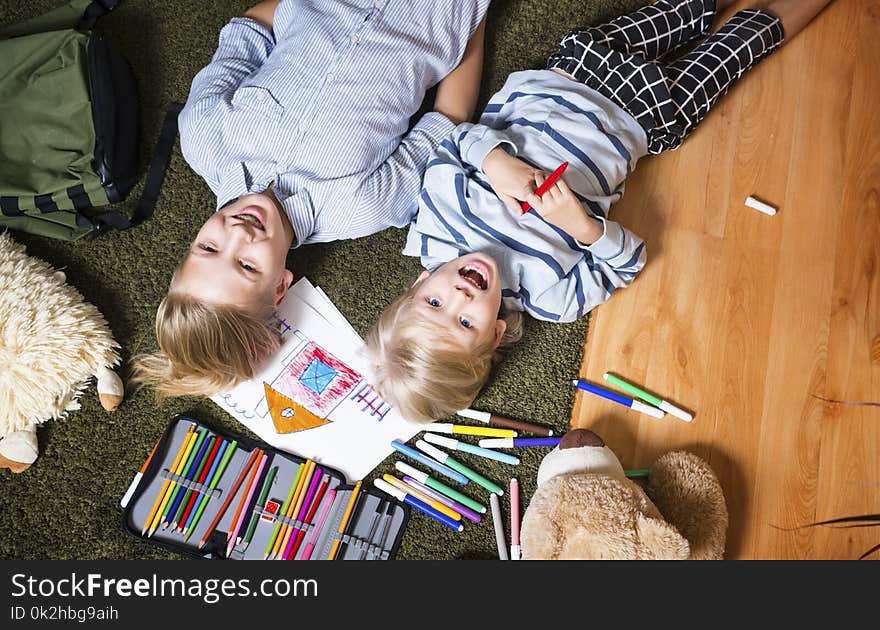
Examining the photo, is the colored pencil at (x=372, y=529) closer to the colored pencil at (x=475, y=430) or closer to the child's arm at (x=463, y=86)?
the colored pencil at (x=475, y=430)

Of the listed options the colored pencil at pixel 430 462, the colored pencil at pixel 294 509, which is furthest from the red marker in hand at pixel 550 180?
the colored pencil at pixel 294 509

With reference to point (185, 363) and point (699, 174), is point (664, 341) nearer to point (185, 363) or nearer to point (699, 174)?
point (699, 174)

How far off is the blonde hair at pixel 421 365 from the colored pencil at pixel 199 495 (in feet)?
0.97

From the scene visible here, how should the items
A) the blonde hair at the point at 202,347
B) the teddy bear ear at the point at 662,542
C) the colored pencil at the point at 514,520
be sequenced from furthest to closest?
the colored pencil at the point at 514,520 → the blonde hair at the point at 202,347 → the teddy bear ear at the point at 662,542

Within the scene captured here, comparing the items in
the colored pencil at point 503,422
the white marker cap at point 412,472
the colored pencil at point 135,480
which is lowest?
the colored pencil at point 135,480

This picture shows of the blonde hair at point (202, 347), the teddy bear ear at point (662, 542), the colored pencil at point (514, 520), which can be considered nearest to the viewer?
the teddy bear ear at point (662, 542)

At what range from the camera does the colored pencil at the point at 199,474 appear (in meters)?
1.10

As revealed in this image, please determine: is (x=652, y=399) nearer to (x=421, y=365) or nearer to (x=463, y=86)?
(x=421, y=365)

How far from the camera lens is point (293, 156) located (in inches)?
42.2

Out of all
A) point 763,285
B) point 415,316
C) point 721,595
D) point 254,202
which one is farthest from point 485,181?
point 721,595

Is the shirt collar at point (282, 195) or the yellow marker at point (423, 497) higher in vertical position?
Result: the shirt collar at point (282, 195)

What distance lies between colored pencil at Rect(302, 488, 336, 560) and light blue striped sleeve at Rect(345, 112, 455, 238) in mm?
430

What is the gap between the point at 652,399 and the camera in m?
1.14

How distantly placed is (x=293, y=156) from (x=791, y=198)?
2.84 ft
